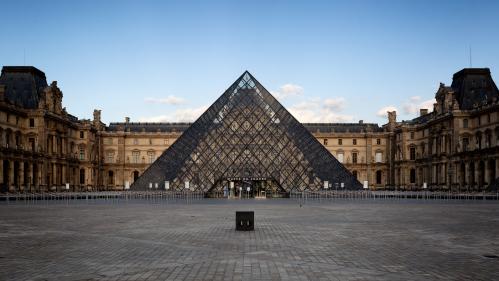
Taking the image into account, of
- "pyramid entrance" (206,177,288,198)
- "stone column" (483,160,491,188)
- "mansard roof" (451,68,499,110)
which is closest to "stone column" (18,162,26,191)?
"pyramid entrance" (206,177,288,198)

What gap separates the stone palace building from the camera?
180 ft

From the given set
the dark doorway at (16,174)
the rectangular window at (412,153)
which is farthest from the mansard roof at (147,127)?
the rectangular window at (412,153)

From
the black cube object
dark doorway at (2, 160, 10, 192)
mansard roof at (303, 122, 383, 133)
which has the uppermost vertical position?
mansard roof at (303, 122, 383, 133)

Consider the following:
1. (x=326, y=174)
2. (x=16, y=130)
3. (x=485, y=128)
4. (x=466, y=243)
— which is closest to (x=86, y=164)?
(x=16, y=130)

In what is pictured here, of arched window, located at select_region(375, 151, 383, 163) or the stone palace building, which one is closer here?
the stone palace building

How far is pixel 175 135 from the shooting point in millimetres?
84250

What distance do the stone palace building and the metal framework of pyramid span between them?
577 centimetres

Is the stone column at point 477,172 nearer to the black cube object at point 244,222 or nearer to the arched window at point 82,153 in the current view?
the black cube object at point 244,222

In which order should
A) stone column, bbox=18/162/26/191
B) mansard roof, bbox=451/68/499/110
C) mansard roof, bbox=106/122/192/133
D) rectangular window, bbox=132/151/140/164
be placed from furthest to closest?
1. mansard roof, bbox=106/122/192/133
2. rectangular window, bbox=132/151/140/164
3. mansard roof, bbox=451/68/499/110
4. stone column, bbox=18/162/26/191

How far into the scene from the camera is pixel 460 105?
62125mm

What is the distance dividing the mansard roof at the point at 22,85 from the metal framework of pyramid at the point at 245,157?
79.5 ft

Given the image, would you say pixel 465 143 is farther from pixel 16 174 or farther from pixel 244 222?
pixel 244 222

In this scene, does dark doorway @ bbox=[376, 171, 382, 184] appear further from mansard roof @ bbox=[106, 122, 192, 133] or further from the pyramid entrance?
the pyramid entrance

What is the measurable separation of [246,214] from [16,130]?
4759 cm
